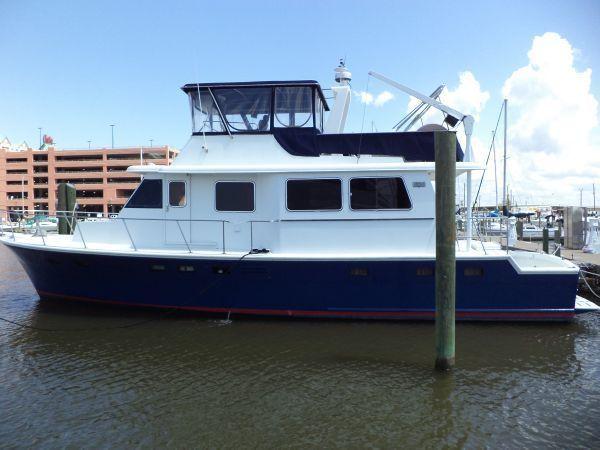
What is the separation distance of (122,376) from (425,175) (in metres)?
5.85

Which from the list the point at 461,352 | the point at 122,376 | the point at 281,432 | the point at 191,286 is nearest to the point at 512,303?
the point at 461,352

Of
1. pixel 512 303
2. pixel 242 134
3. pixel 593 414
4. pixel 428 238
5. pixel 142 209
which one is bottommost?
pixel 593 414

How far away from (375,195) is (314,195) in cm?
111

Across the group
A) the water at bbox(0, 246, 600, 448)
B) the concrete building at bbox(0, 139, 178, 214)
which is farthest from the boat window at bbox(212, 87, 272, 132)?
the concrete building at bbox(0, 139, 178, 214)

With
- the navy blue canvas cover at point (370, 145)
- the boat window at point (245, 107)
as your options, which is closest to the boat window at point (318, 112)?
the navy blue canvas cover at point (370, 145)

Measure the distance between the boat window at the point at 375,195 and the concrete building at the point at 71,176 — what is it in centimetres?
6277

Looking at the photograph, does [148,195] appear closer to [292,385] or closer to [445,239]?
[292,385]

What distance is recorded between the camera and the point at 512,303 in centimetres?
778

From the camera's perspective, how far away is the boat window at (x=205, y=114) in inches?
351

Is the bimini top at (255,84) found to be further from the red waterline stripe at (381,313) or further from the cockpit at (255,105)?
the red waterline stripe at (381,313)

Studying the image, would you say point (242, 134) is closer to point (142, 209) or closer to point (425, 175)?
point (142, 209)

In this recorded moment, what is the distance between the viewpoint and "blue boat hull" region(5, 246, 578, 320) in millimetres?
7668

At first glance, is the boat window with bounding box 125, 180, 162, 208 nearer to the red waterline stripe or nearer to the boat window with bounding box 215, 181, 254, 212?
the boat window with bounding box 215, 181, 254, 212

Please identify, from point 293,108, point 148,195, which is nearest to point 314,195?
point 293,108
